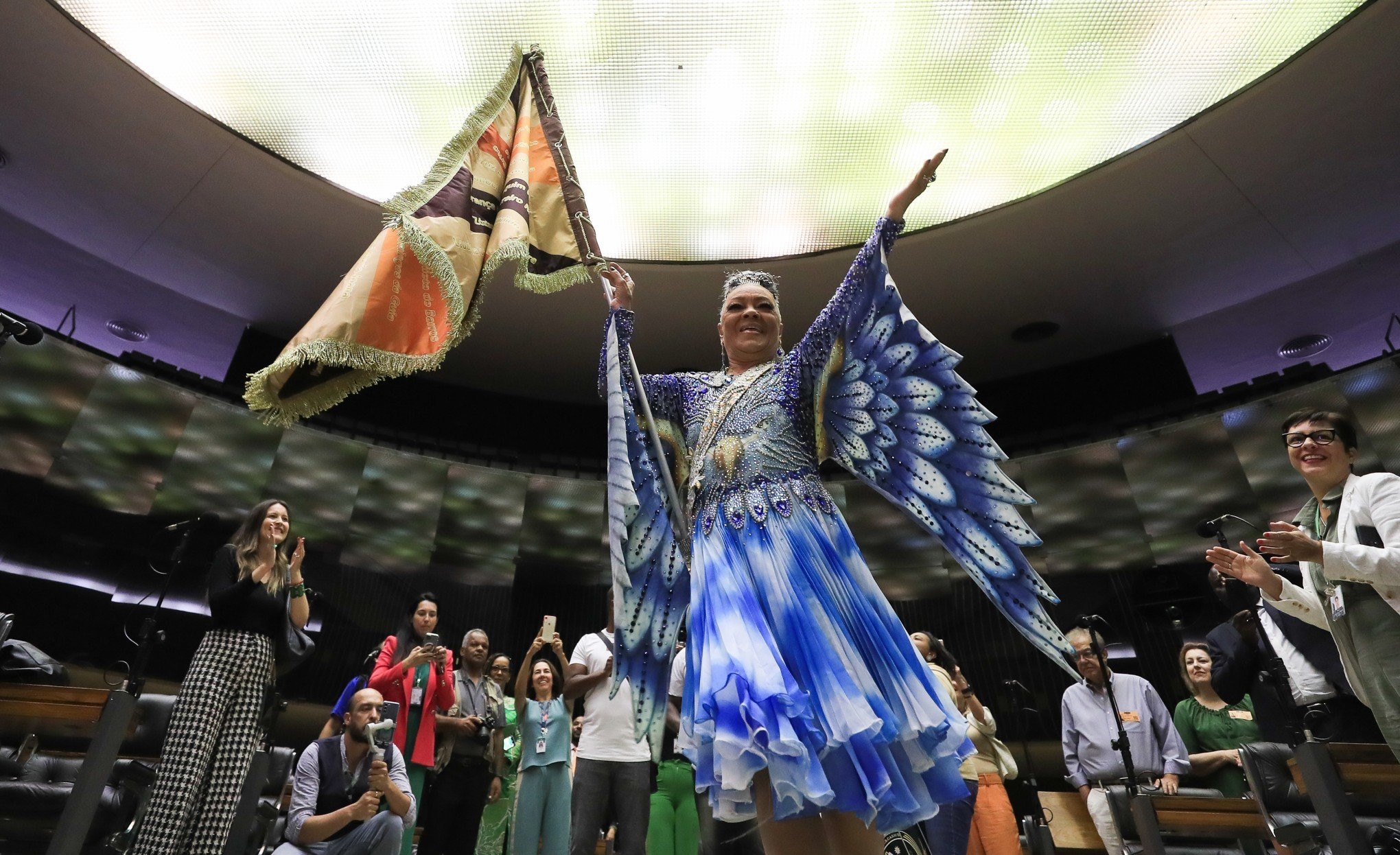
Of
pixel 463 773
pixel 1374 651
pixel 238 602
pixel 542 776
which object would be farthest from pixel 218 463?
pixel 1374 651

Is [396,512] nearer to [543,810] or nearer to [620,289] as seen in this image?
[543,810]

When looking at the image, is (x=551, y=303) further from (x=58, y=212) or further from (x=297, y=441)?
(x=58, y=212)

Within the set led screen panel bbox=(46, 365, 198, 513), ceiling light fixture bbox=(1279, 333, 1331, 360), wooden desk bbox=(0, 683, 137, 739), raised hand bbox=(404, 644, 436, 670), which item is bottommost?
wooden desk bbox=(0, 683, 137, 739)

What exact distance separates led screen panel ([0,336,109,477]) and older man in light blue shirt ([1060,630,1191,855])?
7.48 meters

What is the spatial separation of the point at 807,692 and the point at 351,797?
2663 mm

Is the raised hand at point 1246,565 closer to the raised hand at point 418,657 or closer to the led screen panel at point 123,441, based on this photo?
the raised hand at point 418,657

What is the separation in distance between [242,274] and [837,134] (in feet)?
17.8

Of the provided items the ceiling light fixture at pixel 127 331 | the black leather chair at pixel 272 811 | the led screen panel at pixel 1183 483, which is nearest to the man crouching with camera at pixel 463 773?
the black leather chair at pixel 272 811

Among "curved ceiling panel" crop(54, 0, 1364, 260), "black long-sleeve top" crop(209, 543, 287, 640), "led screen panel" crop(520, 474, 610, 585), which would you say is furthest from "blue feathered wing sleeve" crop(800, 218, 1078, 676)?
"led screen panel" crop(520, 474, 610, 585)

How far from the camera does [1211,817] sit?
332cm

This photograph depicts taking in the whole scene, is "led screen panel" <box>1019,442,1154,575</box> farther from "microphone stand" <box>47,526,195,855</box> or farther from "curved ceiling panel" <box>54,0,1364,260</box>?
"microphone stand" <box>47,526,195,855</box>

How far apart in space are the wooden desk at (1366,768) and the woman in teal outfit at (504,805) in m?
3.74

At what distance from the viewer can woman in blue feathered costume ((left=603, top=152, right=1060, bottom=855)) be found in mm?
1211

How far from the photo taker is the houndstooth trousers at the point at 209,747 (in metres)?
2.59
